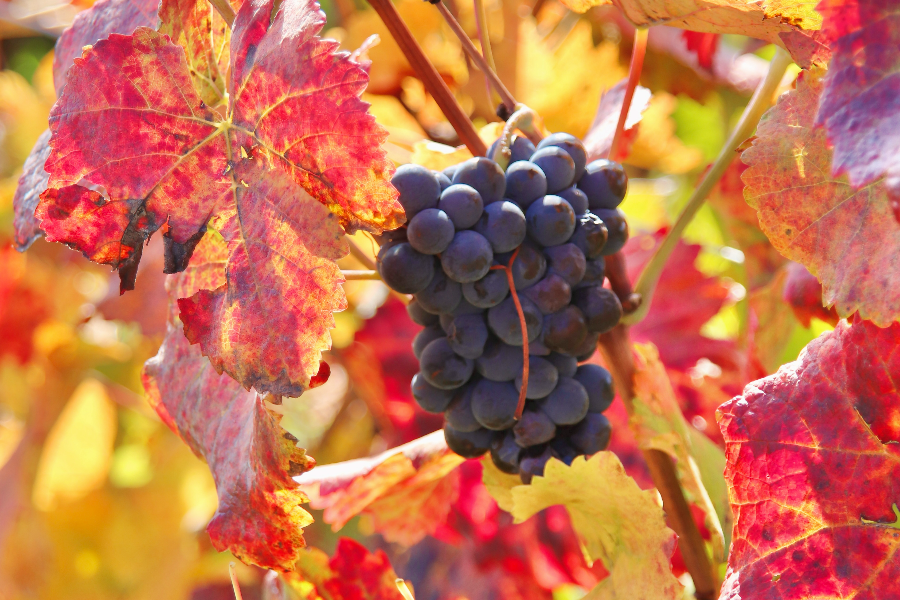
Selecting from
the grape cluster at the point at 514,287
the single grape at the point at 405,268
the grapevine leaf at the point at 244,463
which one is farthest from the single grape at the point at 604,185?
the grapevine leaf at the point at 244,463

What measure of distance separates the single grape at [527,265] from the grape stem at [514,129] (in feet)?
0.17

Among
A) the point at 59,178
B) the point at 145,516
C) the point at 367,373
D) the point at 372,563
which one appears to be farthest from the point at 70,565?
the point at 59,178

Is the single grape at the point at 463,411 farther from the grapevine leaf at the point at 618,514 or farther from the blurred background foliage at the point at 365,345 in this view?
the blurred background foliage at the point at 365,345

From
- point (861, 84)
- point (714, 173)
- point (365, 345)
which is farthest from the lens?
point (365, 345)

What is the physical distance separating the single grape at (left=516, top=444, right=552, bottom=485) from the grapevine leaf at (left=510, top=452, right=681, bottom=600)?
0.01 metres

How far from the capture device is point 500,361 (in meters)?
0.38

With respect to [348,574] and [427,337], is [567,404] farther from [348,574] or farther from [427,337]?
[348,574]

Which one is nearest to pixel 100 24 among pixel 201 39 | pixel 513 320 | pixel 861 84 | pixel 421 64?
pixel 201 39

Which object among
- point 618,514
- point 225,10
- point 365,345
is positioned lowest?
point 365,345

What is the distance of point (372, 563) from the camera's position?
0.46m

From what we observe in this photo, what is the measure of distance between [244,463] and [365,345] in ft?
1.45

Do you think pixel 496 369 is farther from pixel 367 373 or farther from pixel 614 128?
pixel 367 373

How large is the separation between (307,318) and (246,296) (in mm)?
32

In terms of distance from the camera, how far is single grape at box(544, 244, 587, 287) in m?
0.36
